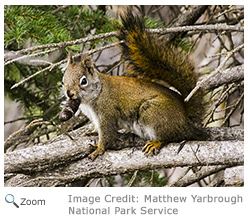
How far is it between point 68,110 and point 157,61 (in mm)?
360

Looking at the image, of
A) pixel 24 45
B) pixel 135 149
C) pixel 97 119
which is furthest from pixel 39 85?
pixel 135 149

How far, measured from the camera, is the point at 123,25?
1.08 metres

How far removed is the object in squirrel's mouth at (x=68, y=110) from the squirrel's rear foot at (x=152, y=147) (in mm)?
267

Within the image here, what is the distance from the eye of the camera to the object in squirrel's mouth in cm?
93

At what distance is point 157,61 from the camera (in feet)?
3.66
